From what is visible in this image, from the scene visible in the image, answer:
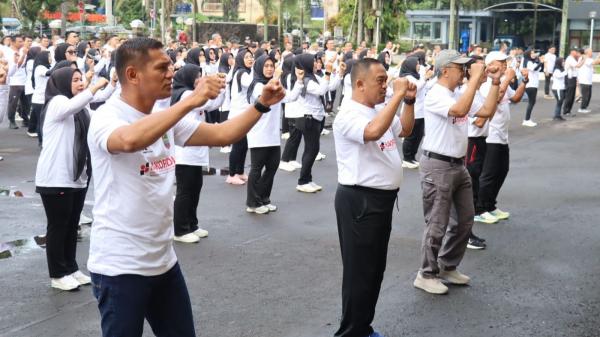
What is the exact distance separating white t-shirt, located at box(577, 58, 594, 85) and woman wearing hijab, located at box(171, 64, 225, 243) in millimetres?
15044

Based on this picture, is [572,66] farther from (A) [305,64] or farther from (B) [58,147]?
(B) [58,147]

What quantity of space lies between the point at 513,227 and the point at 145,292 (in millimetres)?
6150

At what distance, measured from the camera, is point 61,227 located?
6.47 meters

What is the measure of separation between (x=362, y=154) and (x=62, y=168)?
2675mm

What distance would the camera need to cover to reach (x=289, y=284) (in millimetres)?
6672

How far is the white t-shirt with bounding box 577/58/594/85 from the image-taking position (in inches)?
814

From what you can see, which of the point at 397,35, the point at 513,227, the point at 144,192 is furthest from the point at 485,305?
the point at 397,35

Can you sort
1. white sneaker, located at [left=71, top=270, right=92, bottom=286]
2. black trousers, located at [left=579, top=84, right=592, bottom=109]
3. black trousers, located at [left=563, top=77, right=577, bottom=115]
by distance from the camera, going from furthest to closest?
black trousers, located at [left=579, top=84, right=592, bottom=109], black trousers, located at [left=563, top=77, right=577, bottom=115], white sneaker, located at [left=71, top=270, right=92, bottom=286]

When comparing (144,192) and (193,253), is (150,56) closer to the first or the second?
(144,192)

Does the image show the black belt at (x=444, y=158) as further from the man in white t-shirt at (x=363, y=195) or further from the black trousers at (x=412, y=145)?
the black trousers at (x=412, y=145)

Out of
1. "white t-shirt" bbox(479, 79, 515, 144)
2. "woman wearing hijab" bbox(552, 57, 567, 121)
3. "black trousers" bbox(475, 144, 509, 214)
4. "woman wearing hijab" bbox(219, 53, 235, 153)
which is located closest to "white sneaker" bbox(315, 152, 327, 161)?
"woman wearing hijab" bbox(219, 53, 235, 153)

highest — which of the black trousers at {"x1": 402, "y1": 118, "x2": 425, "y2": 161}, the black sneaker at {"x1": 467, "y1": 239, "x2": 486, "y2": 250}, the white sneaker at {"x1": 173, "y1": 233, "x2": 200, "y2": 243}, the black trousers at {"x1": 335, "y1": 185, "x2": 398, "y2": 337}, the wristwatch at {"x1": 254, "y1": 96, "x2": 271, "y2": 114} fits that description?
the wristwatch at {"x1": 254, "y1": 96, "x2": 271, "y2": 114}

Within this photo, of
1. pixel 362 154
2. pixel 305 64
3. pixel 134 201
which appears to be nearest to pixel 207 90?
pixel 134 201

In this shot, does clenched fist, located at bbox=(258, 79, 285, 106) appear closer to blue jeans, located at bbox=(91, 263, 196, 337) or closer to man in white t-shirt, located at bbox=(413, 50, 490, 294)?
blue jeans, located at bbox=(91, 263, 196, 337)
